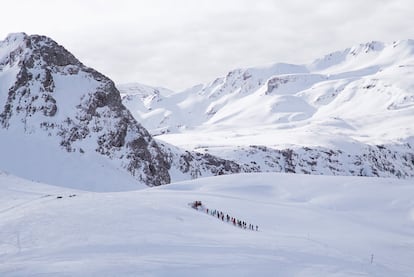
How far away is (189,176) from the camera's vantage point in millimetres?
122500

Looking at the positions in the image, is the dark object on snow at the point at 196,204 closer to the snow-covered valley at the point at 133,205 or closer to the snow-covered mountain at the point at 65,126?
the snow-covered valley at the point at 133,205

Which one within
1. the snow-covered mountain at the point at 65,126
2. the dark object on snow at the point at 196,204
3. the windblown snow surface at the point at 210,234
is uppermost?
the snow-covered mountain at the point at 65,126

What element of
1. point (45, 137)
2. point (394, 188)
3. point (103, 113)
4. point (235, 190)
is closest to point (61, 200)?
point (235, 190)

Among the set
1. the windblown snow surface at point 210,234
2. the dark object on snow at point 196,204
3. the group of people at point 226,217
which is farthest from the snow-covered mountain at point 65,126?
the group of people at point 226,217

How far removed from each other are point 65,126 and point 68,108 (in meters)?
5.86

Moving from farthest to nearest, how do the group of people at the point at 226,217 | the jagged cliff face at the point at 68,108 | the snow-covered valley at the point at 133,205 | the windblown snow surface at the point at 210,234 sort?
the jagged cliff face at the point at 68,108 < the group of people at the point at 226,217 < the snow-covered valley at the point at 133,205 < the windblown snow surface at the point at 210,234

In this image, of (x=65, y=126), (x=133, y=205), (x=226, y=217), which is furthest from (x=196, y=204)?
(x=65, y=126)

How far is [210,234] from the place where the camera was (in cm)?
2406

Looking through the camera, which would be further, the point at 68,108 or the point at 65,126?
the point at 68,108

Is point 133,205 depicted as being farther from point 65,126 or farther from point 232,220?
point 65,126

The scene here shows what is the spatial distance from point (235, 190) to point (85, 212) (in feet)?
71.4

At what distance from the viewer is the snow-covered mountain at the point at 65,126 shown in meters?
85.0

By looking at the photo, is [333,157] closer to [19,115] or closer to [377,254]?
[19,115]

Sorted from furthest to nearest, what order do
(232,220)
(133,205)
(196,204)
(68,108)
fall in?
1. (68,108)
2. (196,204)
3. (232,220)
4. (133,205)
